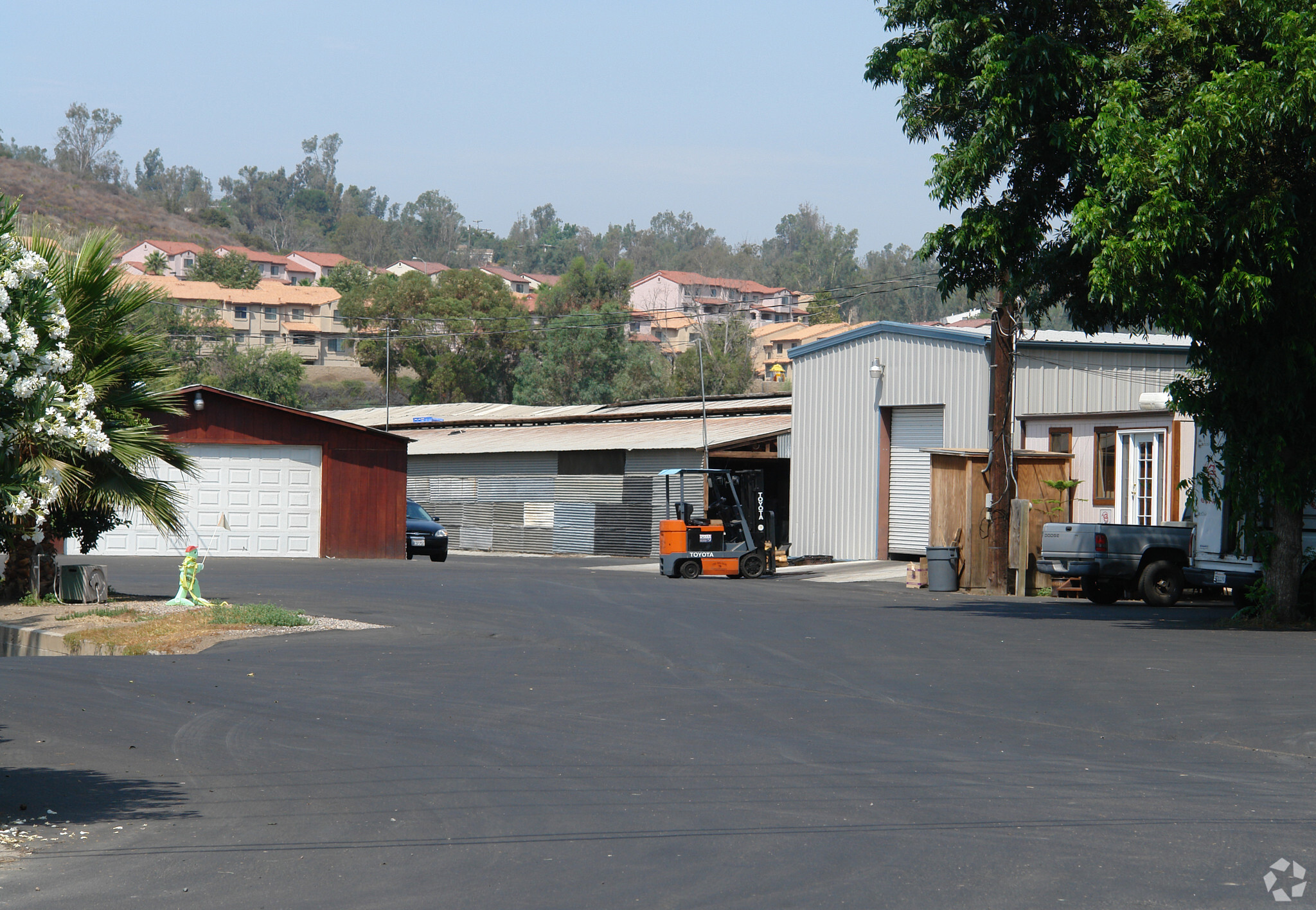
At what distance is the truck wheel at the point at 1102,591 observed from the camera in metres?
22.1

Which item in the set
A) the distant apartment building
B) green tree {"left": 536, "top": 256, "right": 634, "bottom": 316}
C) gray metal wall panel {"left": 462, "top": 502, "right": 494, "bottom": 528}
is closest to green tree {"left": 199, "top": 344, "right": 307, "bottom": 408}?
green tree {"left": 536, "top": 256, "right": 634, "bottom": 316}

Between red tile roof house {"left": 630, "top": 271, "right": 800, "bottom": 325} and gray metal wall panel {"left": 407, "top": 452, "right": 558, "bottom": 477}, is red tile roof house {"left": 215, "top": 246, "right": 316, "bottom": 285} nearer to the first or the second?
red tile roof house {"left": 630, "top": 271, "right": 800, "bottom": 325}

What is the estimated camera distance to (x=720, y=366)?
94.1 m

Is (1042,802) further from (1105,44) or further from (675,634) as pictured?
(1105,44)

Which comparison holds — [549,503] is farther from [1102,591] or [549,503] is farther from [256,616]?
[256,616]

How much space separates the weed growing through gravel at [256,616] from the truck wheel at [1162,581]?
491 inches

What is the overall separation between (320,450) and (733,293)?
132784mm

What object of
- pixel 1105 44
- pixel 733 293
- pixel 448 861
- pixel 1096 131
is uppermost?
pixel 733 293

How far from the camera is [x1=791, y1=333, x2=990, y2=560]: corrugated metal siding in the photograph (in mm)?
31219

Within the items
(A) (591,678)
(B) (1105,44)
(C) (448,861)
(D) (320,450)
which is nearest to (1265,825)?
(C) (448,861)

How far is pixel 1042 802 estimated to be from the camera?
7793 mm

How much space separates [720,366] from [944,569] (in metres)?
69.6

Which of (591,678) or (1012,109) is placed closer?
(591,678)

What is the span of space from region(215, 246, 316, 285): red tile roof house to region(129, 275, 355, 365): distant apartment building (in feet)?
112
